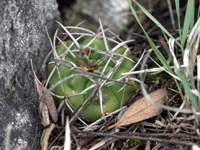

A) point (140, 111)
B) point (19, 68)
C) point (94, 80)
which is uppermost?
point (19, 68)

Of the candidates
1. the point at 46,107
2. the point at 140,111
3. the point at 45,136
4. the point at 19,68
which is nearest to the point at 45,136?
the point at 45,136

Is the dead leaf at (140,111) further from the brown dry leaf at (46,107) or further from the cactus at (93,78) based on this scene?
the brown dry leaf at (46,107)

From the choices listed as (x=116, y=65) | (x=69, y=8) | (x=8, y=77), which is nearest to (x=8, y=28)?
(x=8, y=77)

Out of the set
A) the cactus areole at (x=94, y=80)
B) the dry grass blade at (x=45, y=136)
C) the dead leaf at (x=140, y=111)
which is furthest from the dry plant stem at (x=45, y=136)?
the dead leaf at (x=140, y=111)

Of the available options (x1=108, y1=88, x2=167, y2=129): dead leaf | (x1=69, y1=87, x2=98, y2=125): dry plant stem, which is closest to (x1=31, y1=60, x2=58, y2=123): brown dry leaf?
(x1=69, y1=87, x2=98, y2=125): dry plant stem

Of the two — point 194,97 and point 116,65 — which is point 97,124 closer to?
point 116,65

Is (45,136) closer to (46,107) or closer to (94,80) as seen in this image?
(46,107)

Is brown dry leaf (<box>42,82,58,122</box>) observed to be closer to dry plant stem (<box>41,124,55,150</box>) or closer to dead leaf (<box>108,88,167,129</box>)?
dry plant stem (<box>41,124,55,150</box>)
